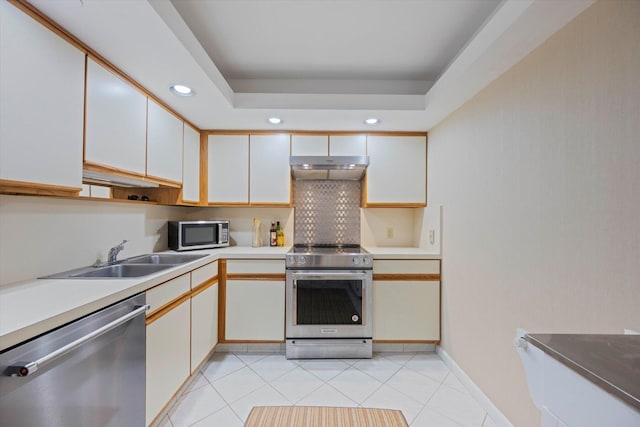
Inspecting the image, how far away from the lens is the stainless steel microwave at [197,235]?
8.23ft

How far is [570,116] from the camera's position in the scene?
3.91ft

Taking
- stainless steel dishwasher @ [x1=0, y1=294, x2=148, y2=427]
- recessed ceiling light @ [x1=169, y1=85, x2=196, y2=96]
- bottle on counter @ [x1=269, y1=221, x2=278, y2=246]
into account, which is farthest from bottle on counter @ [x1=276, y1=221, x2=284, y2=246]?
stainless steel dishwasher @ [x1=0, y1=294, x2=148, y2=427]

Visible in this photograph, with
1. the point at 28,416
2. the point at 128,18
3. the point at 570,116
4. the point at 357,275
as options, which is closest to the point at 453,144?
the point at 570,116

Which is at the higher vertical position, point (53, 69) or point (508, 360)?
point (53, 69)

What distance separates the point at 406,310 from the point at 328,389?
973 millimetres

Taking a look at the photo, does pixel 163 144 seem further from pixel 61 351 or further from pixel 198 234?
pixel 61 351

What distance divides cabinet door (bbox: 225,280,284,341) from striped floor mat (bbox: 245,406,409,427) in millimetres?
1302

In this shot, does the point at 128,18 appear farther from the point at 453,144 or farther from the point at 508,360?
the point at 508,360

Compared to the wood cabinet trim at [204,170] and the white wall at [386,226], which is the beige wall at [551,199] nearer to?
the white wall at [386,226]

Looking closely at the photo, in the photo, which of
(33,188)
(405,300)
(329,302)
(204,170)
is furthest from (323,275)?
(33,188)

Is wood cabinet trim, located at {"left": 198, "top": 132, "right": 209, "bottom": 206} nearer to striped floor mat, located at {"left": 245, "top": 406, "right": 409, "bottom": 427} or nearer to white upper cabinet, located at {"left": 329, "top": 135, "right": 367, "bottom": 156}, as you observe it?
white upper cabinet, located at {"left": 329, "top": 135, "right": 367, "bottom": 156}

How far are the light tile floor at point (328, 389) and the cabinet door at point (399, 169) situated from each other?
4.95 feet

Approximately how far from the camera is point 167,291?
5.40 ft

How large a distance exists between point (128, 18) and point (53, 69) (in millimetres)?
399
